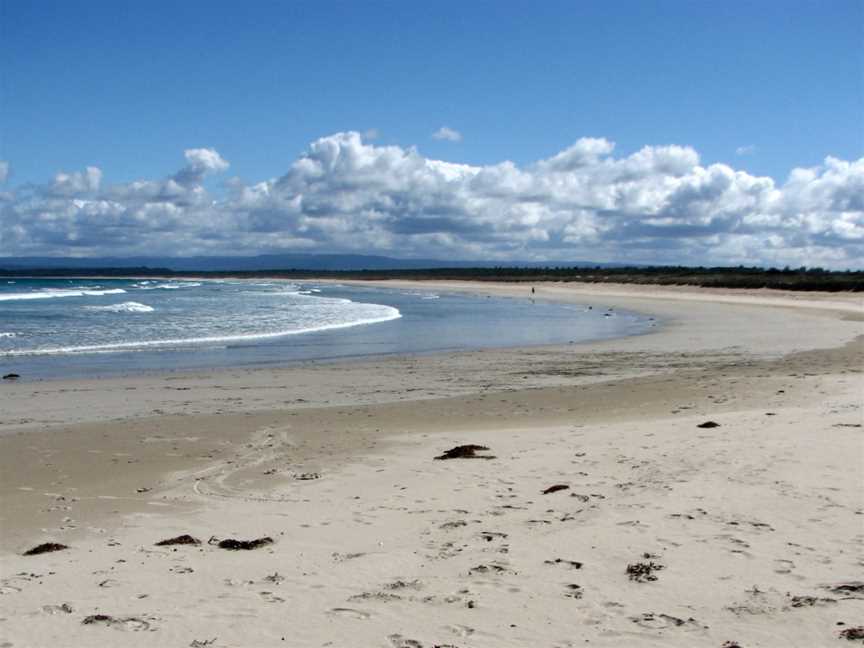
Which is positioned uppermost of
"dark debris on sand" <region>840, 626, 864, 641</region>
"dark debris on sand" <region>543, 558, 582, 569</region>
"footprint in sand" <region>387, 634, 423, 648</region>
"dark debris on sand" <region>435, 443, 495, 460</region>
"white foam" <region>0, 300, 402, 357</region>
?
"dark debris on sand" <region>840, 626, 864, 641</region>

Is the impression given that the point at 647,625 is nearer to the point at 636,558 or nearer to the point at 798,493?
the point at 636,558

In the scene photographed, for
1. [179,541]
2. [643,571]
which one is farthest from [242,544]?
[643,571]

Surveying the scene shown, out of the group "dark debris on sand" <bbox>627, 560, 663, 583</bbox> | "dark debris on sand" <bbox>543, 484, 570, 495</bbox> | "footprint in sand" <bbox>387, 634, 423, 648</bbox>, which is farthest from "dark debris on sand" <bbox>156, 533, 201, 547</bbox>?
"dark debris on sand" <bbox>627, 560, 663, 583</bbox>

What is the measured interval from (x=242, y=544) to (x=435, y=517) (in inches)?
67.3

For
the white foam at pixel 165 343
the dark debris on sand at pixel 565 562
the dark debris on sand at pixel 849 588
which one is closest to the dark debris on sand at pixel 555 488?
the dark debris on sand at pixel 565 562

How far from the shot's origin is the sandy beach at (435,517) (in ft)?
16.2

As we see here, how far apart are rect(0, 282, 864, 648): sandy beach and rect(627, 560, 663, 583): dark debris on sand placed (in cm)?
2

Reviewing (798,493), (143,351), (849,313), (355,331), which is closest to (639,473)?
(798,493)

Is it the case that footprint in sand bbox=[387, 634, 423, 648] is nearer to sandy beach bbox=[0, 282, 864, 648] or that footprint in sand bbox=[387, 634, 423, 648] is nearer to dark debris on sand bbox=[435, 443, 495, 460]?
sandy beach bbox=[0, 282, 864, 648]

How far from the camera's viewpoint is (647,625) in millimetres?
4836

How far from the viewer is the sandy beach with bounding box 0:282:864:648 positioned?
4.94 metres

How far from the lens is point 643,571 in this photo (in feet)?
18.6

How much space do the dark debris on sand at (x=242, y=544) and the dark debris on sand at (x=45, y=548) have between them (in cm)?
125

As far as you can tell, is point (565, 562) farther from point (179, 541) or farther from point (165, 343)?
point (165, 343)
